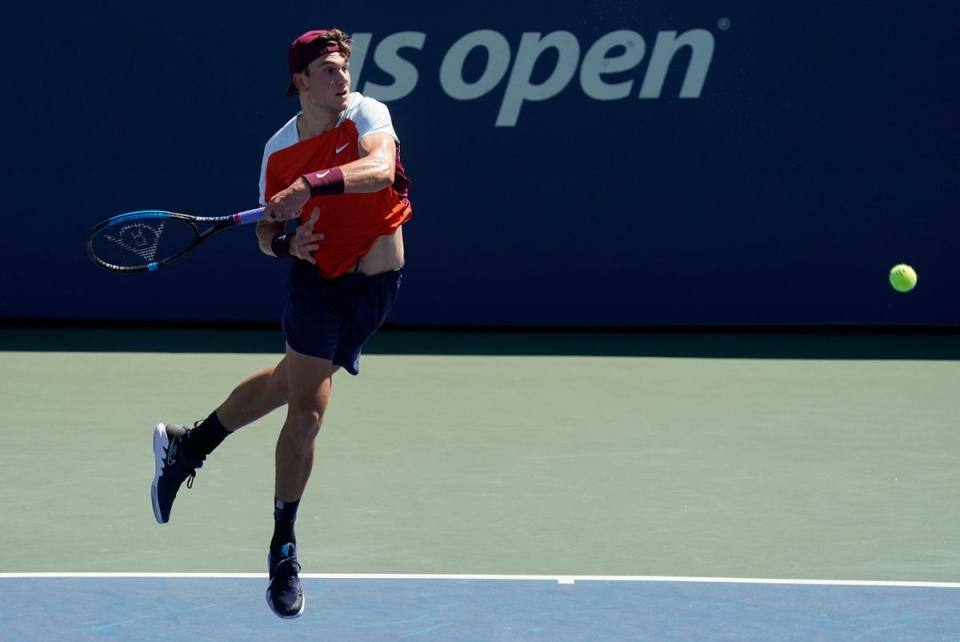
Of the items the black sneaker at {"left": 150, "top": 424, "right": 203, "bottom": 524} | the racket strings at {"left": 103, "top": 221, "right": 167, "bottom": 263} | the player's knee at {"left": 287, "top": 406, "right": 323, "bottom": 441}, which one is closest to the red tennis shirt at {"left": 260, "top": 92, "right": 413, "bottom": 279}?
the player's knee at {"left": 287, "top": 406, "right": 323, "bottom": 441}

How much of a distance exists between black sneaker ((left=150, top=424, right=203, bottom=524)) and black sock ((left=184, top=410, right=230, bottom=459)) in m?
0.02

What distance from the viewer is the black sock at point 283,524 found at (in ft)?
14.9

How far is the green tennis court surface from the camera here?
17.3ft

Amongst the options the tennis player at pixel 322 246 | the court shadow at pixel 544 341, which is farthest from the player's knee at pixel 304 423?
the court shadow at pixel 544 341

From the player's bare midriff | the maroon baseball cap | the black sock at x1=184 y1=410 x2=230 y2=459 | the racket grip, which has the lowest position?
the black sock at x1=184 y1=410 x2=230 y2=459

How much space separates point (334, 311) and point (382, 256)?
216 millimetres

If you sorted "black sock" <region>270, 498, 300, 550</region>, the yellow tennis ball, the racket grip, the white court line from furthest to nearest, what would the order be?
the yellow tennis ball < the white court line < "black sock" <region>270, 498, 300, 550</region> < the racket grip

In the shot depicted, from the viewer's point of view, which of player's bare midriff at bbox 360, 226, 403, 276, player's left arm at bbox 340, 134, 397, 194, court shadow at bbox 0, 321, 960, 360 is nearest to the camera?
player's left arm at bbox 340, 134, 397, 194

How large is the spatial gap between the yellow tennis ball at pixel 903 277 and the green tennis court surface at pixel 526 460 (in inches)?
14.8

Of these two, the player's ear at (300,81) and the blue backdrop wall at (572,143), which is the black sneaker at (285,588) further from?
the blue backdrop wall at (572,143)

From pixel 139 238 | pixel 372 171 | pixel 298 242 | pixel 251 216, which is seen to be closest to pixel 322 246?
pixel 298 242

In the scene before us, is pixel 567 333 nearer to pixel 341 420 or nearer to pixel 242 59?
pixel 242 59

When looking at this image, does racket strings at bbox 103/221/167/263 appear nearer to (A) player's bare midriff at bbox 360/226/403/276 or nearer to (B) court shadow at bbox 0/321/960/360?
(A) player's bare midriff at bbox 360/226/403/276

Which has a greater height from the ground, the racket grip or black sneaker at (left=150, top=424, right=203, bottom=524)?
the racket grip
